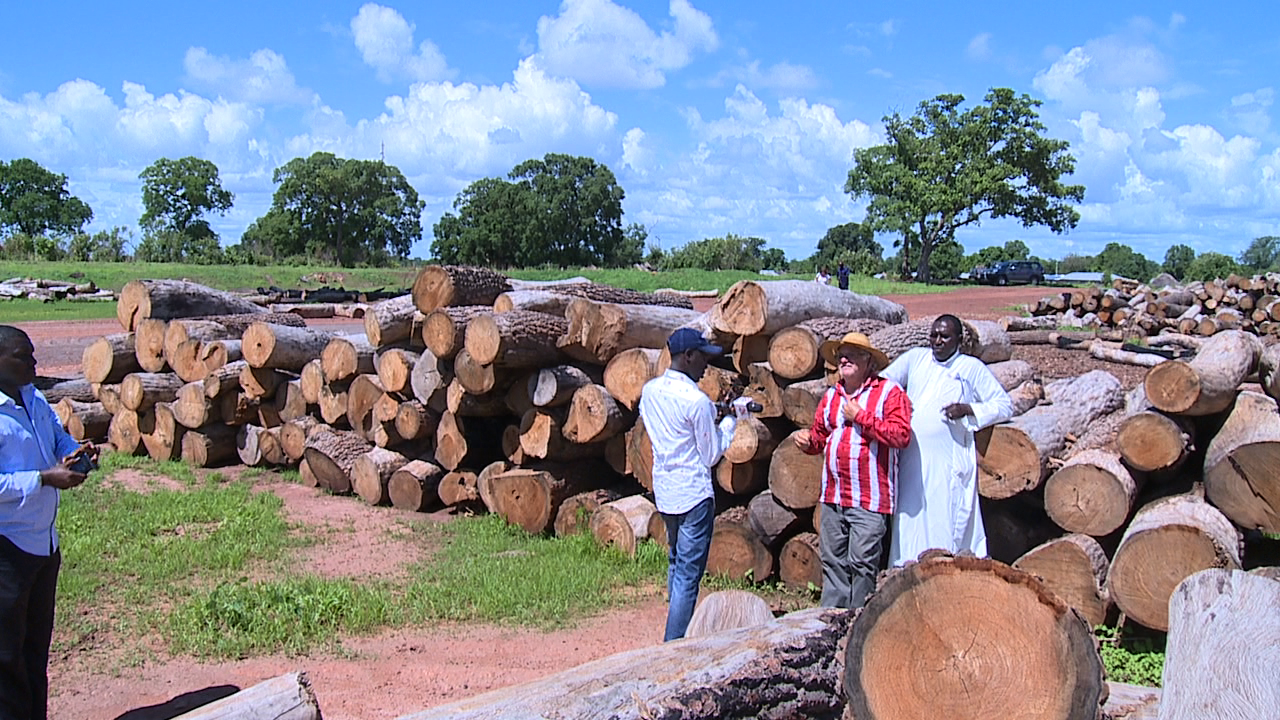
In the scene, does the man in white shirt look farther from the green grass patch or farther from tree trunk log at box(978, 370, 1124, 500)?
the green grass patch

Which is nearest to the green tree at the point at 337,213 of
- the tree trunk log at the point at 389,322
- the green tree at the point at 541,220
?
the green tree at the point at 541,220

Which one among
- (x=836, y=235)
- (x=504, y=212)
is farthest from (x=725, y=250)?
(x=836, y=235)

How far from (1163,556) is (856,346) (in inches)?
80.5

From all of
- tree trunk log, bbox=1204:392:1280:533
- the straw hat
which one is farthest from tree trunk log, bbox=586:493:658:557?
tree trunk log, bbox=1204:392:1280:533

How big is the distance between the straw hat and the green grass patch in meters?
1.88

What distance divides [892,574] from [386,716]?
2666 mm

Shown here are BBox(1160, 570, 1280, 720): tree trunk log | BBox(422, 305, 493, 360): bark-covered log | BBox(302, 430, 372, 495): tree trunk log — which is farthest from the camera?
BBox(302, 430, 372, 495): tree trunk log

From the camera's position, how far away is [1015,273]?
45906mm

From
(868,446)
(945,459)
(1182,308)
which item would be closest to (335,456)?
(868,446)

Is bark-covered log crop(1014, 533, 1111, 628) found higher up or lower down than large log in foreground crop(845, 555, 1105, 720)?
lower down

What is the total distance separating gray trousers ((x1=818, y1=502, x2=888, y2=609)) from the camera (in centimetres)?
472

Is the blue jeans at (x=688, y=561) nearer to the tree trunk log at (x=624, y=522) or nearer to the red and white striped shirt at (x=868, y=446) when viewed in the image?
the red and white striped shirt at (x=868, y=446)

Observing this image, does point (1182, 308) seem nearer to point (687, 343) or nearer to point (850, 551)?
point (850, 551)

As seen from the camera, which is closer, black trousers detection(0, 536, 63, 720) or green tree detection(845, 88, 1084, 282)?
black trousers detection(0, 536, 63, 720)
